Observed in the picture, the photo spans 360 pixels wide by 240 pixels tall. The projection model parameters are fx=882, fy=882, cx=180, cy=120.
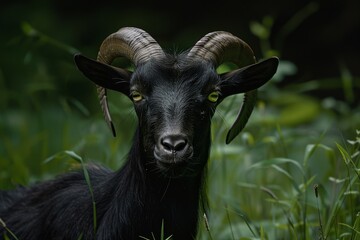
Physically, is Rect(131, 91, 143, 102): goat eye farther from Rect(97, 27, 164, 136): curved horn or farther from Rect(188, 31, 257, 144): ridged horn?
Rect(188, 31, 257, 144): ridged horn

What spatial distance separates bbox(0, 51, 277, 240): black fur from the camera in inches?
235

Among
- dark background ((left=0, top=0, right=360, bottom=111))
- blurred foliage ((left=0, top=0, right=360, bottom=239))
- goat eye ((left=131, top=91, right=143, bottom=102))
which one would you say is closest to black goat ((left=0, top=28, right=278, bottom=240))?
goat eye ((left=131, top=91, right=143, bottom=102))

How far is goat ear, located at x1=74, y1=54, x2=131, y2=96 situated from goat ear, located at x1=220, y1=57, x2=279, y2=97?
2.34 feet

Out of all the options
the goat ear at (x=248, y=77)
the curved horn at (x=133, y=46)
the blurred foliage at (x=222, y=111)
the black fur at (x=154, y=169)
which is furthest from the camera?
the blurred foliage at (x=222, y=111)

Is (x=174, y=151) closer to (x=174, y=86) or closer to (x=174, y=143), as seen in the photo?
(x=174, y=143)

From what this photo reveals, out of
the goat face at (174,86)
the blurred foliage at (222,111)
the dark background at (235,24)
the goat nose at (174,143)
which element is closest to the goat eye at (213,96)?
the goat face at (174,86)

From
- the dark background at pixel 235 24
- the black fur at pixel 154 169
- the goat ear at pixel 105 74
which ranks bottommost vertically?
the black fur at pixel 154 169

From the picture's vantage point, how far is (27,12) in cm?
1410

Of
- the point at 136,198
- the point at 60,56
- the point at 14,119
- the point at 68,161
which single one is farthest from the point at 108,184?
the point at 60,56

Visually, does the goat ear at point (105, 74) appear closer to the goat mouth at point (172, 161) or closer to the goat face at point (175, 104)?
Result: the goat face at point (175, 104)

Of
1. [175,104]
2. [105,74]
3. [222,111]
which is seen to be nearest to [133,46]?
[105,74]

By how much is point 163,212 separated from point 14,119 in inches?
234

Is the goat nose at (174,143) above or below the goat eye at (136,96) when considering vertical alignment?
below

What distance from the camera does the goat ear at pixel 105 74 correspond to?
Answer: 20.9 ft
